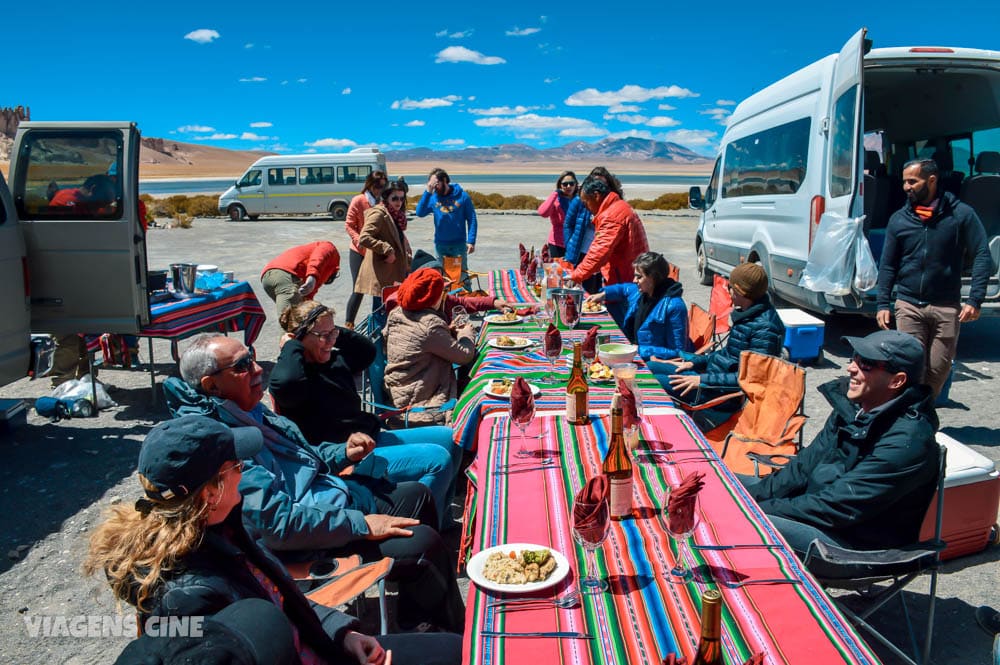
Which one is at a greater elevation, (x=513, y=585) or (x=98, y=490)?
(x=513, y=585)

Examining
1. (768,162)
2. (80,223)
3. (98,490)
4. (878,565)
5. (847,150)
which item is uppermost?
(768,162)

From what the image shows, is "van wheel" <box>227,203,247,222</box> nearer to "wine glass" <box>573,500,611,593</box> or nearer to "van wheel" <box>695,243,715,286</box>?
"van wheel" <box>695,243,715,286</box>

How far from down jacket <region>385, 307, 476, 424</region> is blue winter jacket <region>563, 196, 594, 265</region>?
368 cm

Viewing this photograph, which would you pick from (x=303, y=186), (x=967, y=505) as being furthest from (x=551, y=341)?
(x=303, y=186)

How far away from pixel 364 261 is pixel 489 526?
228 inches

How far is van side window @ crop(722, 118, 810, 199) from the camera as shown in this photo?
759 centimetres

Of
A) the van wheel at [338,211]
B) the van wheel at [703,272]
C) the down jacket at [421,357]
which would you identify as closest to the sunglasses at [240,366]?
the down jacket at [421,357]

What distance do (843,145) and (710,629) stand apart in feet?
20.7

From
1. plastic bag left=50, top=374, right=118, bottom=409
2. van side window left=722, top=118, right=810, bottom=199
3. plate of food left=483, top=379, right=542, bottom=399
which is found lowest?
plastic bag left=50, top=374, right=118, bottom=409

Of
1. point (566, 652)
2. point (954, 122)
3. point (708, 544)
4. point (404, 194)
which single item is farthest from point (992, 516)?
point (954, 122)

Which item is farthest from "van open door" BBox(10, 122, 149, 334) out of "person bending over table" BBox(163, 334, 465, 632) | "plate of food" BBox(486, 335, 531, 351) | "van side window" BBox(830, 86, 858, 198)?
"van side window" BBox(830, 86, 858, 198)

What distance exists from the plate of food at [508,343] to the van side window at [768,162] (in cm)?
443

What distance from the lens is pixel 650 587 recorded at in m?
1.87

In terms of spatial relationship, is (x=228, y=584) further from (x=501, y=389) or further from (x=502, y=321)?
(x=502, y=321)
